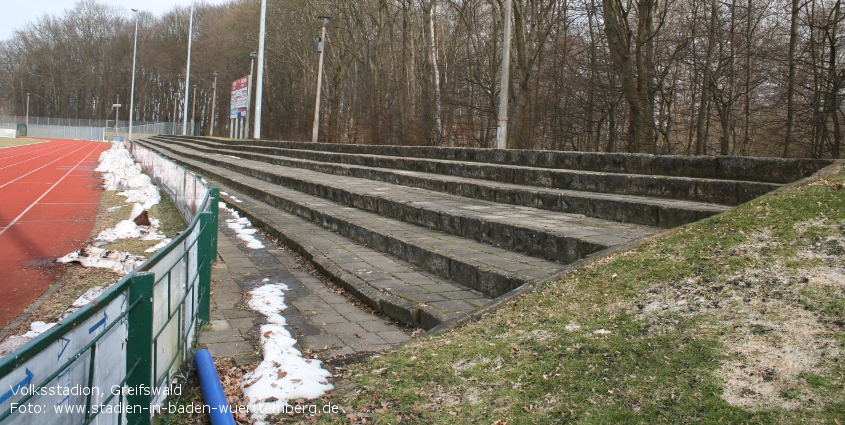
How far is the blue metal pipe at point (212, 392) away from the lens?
3.04 m

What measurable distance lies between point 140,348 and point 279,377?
130cm

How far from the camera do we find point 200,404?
3.43 meters

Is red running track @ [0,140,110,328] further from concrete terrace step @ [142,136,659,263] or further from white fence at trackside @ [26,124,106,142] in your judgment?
white fence at trackside @ [26,124,106,142]

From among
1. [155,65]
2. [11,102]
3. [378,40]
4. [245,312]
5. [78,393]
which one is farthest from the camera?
[11,102]

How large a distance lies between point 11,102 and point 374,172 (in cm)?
10383

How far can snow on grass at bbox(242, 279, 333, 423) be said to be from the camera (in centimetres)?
341

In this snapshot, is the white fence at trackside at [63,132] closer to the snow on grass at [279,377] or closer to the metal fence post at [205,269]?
the metal fence post at [205,269]

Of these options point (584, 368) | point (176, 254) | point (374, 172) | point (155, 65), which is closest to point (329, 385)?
point (176, 254)

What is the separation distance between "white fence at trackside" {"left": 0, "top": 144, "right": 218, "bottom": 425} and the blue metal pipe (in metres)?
0.11

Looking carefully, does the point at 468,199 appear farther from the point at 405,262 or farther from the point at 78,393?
the point at 78,393

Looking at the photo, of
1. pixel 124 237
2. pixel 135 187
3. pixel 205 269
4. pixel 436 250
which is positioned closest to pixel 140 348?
pixel 205 269

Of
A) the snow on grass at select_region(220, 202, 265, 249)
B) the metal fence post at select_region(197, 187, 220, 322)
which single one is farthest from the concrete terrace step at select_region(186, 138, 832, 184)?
the metal fence post at select_region(197, 187, 220, 322)

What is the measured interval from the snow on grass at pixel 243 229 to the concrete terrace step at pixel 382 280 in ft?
1.11

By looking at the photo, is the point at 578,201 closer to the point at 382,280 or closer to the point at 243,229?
the point at 382,280
